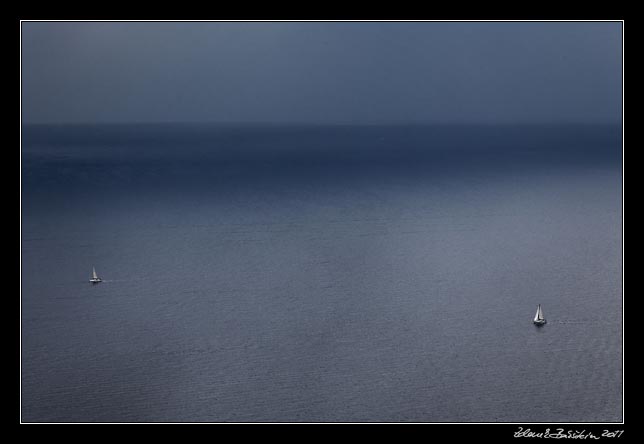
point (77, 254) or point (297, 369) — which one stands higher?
point (77, 254)

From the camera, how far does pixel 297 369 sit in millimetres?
18672

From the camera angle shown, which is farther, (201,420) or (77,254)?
(77,254)

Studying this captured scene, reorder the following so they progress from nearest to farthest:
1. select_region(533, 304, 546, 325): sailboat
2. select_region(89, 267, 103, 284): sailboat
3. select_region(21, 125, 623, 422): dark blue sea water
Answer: select_region(21, 125, 623, 422): dark blue sea water, select_region(533, 304, 546, 325): sailboat, select_region(89, 267, 103, 284): sailboat

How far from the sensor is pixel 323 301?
75.1 feet

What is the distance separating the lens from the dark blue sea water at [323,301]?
17.5 meters

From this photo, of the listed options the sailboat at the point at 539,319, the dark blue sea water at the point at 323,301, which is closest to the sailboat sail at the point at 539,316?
the sailboat at the point at 539,319

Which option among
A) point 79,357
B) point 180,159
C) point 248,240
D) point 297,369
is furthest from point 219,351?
point 180,159

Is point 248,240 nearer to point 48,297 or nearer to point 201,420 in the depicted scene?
point 48,297

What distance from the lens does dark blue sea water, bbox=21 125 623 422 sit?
17453 mm

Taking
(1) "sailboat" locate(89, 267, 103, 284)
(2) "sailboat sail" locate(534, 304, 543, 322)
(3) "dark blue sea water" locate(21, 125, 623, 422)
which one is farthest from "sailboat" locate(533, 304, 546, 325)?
(1) "sailboat" locate(89, 267, 103, 284)

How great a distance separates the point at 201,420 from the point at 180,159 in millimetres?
43935

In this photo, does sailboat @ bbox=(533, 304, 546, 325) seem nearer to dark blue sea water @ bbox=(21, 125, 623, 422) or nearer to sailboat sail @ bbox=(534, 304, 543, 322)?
sailboat sail @ bbox=(534, 304, 543, 322)

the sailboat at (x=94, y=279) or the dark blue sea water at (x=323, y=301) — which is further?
the sailboat at (x=94, y=279)

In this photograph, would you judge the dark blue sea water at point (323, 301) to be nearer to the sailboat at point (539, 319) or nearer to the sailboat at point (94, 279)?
the sailboat at point (94, 279)
